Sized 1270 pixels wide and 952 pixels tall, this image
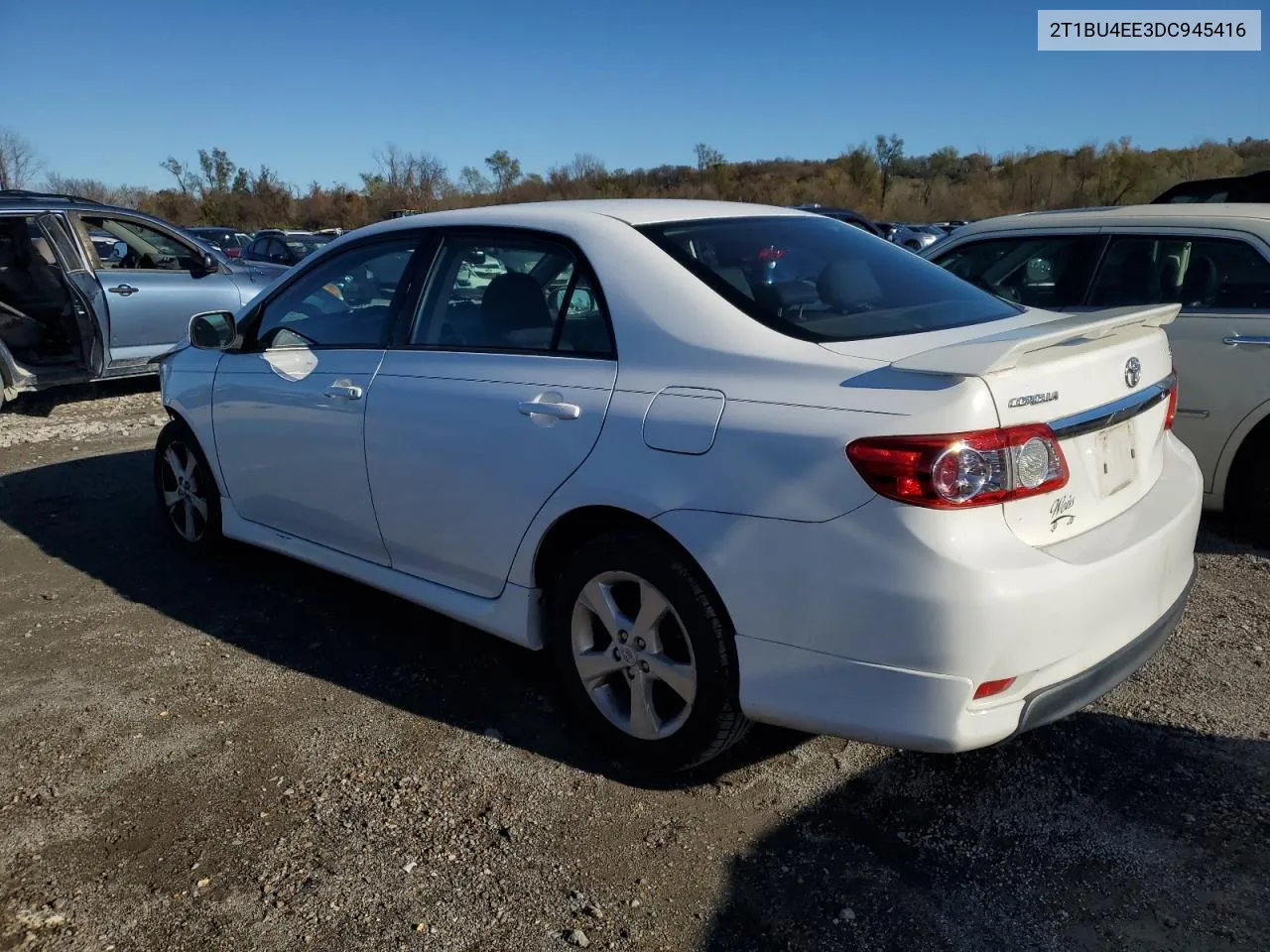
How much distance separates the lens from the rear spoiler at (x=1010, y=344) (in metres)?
2.28

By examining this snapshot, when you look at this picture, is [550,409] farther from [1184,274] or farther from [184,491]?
[1184,274]

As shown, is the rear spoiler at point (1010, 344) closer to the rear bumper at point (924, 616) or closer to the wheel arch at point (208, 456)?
the rear bumper at point (924, 616)

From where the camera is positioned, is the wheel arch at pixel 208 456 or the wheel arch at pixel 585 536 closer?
the wheel arch at pixel 585 536

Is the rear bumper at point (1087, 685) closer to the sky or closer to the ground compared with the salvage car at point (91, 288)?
closer to the ground

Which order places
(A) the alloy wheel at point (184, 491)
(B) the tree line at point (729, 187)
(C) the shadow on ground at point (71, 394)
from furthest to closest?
(B) the tree line at point (729, 187) < (C) the shadow on ground at point (71, 394) < (A) the alloy wheel at point (184, 491)

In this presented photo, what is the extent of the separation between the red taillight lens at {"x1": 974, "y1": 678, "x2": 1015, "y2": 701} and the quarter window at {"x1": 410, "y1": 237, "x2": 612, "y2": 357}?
1.38 metres

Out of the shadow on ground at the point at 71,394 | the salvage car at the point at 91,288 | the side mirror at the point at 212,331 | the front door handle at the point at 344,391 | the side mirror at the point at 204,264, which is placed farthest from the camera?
the side mirror at the point at 204,264

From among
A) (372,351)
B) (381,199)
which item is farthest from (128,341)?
(381,199)

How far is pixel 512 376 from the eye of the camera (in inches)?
123

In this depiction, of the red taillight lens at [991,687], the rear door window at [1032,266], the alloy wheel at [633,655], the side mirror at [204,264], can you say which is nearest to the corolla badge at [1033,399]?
the red taillight lens at [991,687]

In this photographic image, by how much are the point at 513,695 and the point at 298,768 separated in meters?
0.77

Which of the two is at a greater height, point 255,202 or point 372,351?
point 255,202

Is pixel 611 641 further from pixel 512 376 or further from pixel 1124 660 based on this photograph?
pixel 1124 660

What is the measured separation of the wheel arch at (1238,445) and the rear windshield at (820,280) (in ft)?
6.56
